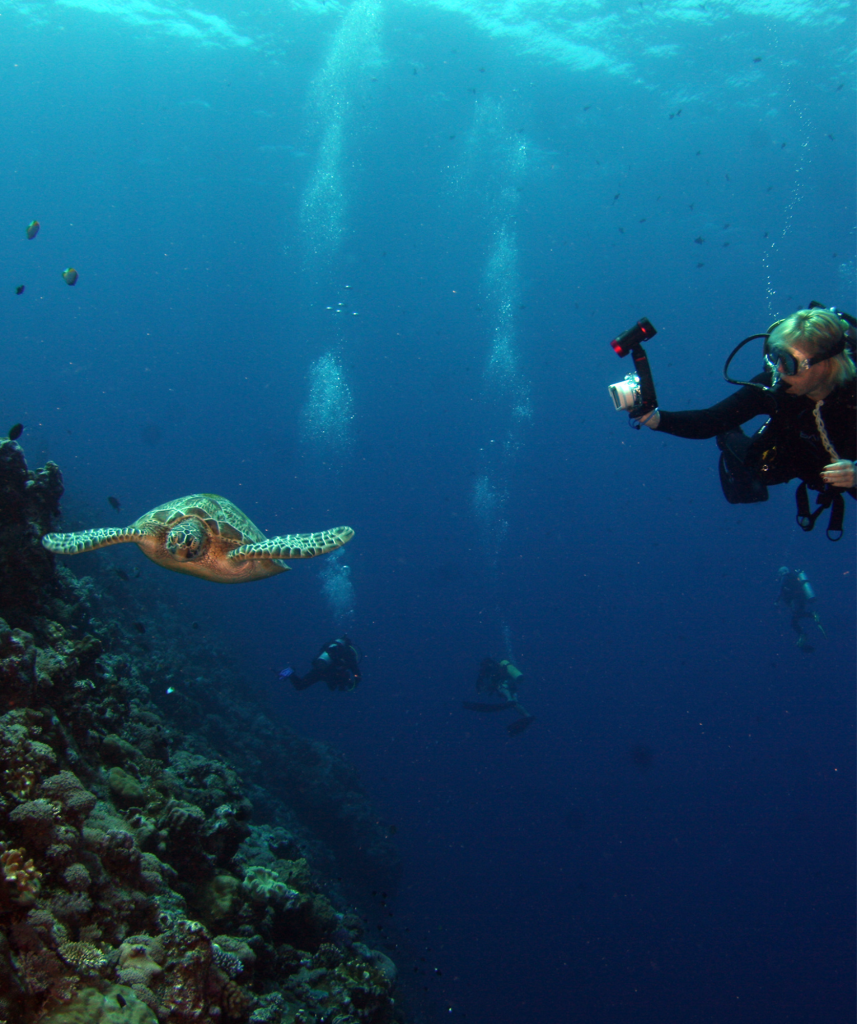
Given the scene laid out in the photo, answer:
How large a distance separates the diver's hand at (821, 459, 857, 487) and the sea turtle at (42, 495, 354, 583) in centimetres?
429

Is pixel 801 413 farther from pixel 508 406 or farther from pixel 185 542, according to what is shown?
pixel 508 406

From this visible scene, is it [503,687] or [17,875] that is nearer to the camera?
[17,875]

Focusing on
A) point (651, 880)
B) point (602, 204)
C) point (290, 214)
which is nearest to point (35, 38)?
point (290, 214)

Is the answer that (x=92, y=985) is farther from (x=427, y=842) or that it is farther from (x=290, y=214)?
(x=290, y=214)

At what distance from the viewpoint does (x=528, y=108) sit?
32438 mm

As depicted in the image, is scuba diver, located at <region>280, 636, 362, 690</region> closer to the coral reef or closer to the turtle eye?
the coral reef

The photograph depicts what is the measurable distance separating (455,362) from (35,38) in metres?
53.2

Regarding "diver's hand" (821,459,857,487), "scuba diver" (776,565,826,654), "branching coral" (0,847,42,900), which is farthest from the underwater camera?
"scuba diver" (776,565,826,654)

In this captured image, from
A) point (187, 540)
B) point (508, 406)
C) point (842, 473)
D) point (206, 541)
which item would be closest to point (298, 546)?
point (187, 540)

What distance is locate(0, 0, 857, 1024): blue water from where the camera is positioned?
26922 mm

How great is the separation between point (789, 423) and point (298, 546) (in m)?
4.84

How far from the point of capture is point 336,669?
48.3 ft

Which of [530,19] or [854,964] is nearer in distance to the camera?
[530,19]

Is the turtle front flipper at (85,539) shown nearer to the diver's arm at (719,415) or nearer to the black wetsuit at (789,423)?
the diver's arm at (719,415)
